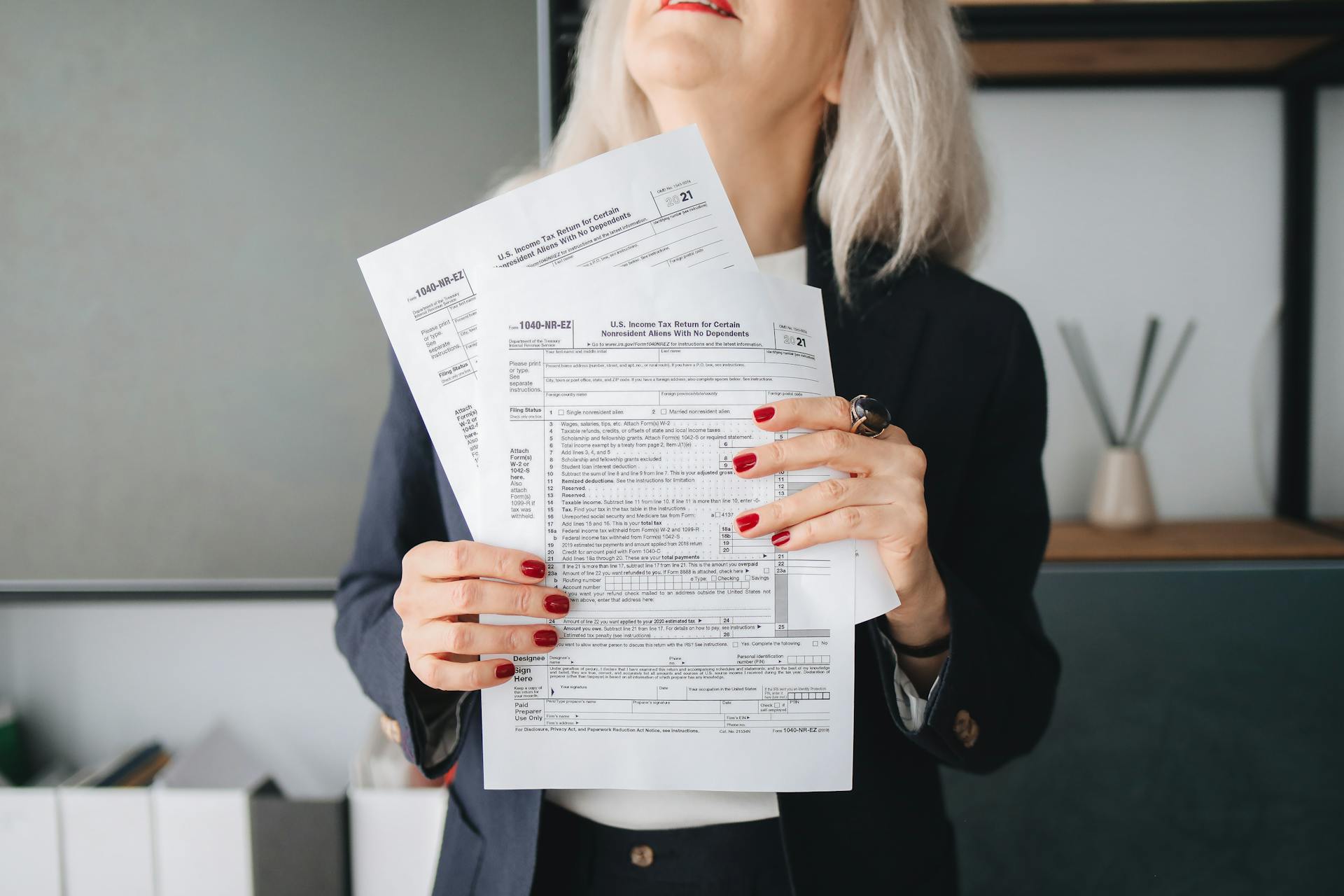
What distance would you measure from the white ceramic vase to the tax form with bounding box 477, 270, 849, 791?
934 mm

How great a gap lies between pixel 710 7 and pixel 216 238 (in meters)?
0.79

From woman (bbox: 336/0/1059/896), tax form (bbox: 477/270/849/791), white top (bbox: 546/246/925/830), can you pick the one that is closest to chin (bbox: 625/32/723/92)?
woman (bbox: 336/0/1059/896)

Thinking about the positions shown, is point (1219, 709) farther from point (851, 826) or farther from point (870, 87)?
point (870, 87)

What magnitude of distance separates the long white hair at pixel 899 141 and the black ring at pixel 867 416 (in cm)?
23

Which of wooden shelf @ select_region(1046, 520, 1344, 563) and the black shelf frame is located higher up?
the black shelf frame

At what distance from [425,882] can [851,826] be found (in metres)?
0.73

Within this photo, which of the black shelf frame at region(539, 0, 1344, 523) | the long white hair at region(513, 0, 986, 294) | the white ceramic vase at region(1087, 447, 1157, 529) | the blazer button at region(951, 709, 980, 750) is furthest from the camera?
the white ceramic vase at region(1087, 447, 1157, 529)

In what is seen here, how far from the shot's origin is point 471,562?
519mm

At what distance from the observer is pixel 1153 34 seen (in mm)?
1059

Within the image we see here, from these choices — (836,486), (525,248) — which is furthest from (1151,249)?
(525,248)

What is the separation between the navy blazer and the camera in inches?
25.0

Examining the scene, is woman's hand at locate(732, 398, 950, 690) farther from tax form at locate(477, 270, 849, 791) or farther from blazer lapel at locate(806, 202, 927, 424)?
blazer lapel at locate(806, 202, 927, 424)

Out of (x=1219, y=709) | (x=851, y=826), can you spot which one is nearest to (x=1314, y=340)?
(x=1219, y=709)

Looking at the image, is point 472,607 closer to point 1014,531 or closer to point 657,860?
point 657,860
